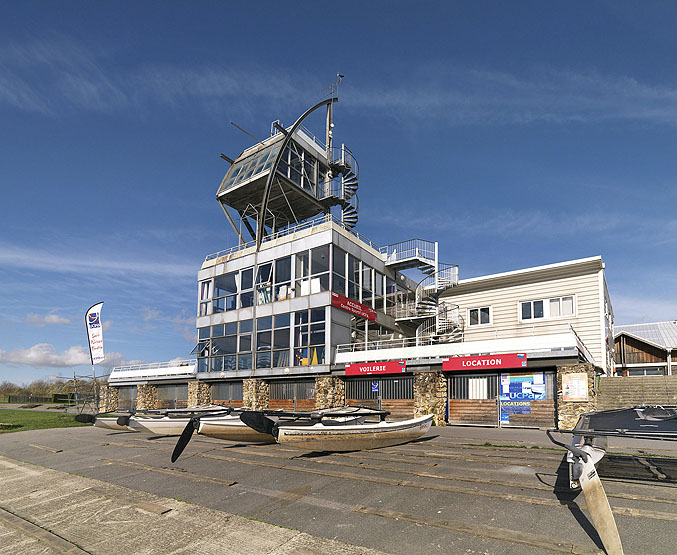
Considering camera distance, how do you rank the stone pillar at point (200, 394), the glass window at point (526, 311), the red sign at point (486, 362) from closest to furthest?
the red sign at point (486, 362)
the glass window at point (526, 311)
the stone pillar at point (200, 394)

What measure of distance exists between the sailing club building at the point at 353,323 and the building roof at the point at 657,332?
10.5 meters

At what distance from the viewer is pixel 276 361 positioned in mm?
29625

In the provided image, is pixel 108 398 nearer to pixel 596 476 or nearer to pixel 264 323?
pixel 264 323

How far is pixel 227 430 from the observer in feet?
52.7

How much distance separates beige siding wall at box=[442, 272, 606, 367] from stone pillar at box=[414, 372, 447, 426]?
7432 millimetres

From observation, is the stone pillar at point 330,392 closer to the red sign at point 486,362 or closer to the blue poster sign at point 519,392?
the red sign at point 486,362

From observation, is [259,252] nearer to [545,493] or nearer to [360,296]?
[360,296]

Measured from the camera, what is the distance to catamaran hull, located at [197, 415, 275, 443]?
15.7 metres

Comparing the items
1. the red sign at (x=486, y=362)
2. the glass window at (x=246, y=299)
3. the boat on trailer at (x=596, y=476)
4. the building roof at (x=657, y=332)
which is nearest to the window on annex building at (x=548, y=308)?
the red sign at (x=486, y=362)

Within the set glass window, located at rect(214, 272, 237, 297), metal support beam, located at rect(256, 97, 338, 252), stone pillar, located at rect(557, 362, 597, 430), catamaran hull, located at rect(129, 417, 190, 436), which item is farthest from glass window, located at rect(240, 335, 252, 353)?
stone pillar, located at rect(557, 362, 597, 430)

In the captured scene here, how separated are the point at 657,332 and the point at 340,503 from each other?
44760 mm

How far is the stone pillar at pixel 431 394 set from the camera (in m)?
22.8

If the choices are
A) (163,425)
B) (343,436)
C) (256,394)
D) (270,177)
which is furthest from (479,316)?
(163,425)

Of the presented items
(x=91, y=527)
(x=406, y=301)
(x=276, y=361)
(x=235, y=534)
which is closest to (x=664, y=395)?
(x=406, y=301)
